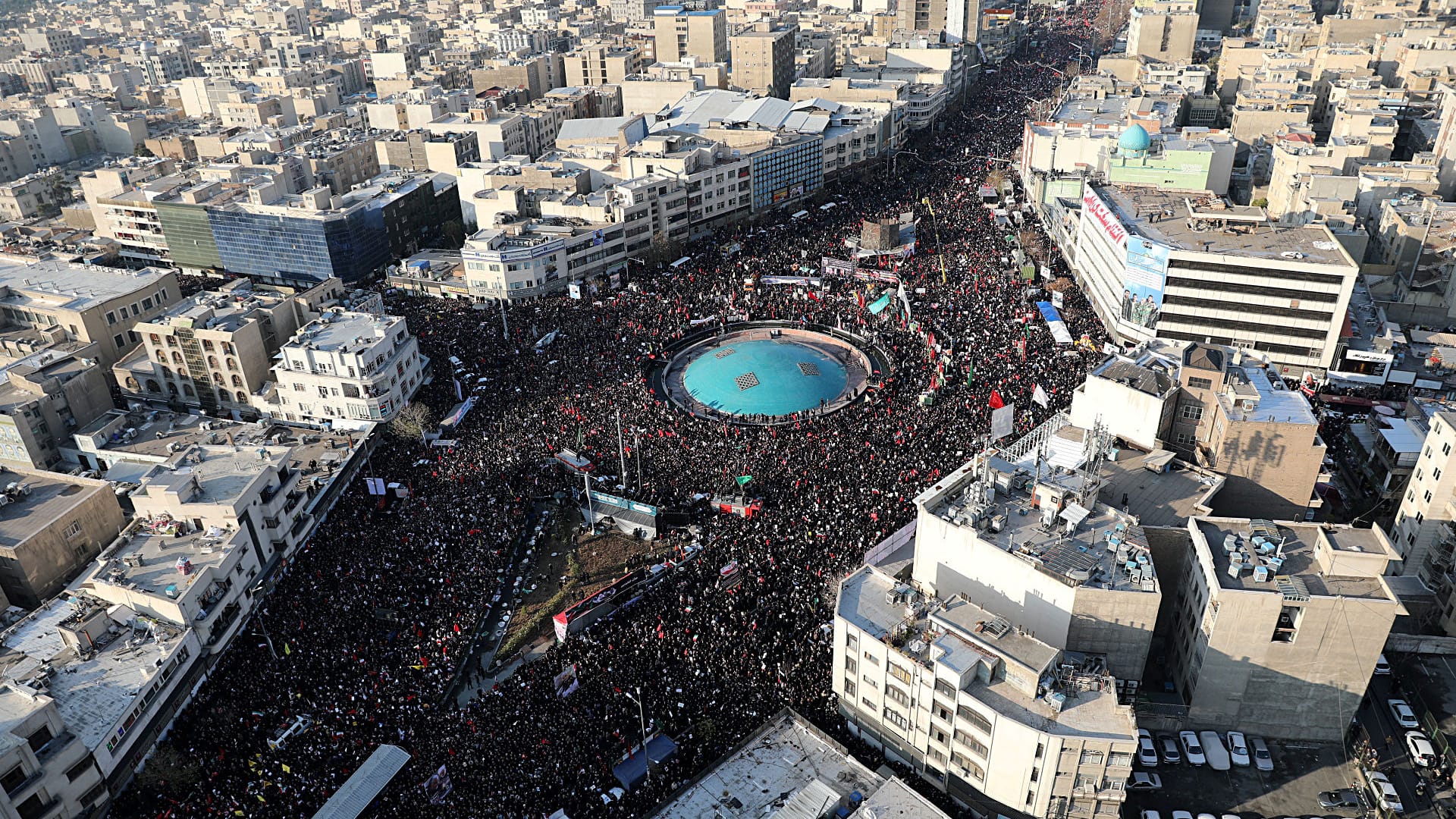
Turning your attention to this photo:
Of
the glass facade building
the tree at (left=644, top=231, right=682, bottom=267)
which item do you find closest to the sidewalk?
the tree at (left=644, top=231, right=682, bottom=267)

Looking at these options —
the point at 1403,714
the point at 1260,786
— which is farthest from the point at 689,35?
the point at 1260,786

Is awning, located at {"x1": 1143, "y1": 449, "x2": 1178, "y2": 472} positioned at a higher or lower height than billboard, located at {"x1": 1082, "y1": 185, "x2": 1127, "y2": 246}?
lower

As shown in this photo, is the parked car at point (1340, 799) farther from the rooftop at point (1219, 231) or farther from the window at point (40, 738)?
the window at point (40, 738)

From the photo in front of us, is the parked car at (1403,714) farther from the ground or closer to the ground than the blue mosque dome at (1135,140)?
closer to the ground

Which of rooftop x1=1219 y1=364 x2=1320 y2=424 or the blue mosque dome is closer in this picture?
rooftop x1=1219 y1=364 x2=1320 y2=424

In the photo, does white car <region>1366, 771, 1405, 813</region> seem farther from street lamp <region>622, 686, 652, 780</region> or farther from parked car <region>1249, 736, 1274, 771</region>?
street lamp <region>622, 686, 652, 780</region>

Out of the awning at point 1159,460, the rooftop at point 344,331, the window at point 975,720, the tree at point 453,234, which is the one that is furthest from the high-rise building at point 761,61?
the window at point 975,720
